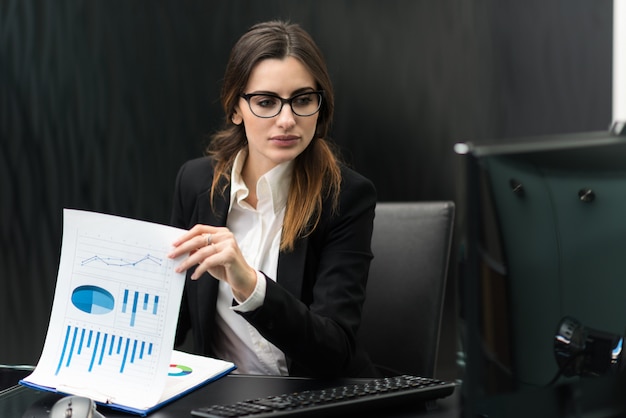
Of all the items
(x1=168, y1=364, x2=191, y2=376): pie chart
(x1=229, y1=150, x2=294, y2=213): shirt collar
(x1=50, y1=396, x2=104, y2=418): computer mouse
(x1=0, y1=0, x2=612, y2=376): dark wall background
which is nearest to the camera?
(x1=50, y1=396, x2=104, y2=418): computer mouse

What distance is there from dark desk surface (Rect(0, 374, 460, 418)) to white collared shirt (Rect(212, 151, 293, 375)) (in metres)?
0.27

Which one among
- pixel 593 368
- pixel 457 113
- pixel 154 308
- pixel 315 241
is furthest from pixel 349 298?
pixel 457 113

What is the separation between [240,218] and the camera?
168 centimetres

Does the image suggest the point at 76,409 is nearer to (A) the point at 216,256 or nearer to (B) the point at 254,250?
(A) the point at 216,256

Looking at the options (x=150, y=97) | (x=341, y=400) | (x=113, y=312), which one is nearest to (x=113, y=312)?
(x=113, y=312)

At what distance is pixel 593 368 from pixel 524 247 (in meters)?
0.16

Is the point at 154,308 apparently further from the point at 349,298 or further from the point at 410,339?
the point at 410,339

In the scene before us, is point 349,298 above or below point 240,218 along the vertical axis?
below

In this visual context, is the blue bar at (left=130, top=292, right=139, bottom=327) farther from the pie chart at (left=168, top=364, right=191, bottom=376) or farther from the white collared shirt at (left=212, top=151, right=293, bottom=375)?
the white collared shirt at (left=212, top=151, right=293, bottom=375)

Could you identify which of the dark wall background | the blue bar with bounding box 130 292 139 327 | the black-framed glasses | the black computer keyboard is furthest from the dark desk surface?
the dark wall background

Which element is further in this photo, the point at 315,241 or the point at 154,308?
the point at 315,241

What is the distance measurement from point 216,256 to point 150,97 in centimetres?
173

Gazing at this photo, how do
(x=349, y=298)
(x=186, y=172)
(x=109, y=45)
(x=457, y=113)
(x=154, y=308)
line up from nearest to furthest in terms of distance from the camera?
(x=154, y=308) → (x=349, y=298) → (x=186, y=172) → (x=109, y=45) → (x=457, y=113)

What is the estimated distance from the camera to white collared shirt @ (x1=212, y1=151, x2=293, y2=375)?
1.58m
